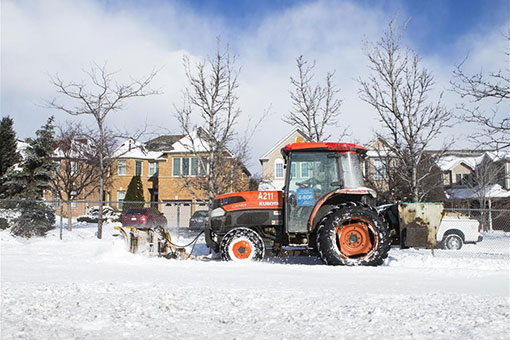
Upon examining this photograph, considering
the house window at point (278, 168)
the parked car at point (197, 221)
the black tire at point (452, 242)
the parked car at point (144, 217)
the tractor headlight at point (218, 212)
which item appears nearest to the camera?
the tractor headlight at point (218, 212)

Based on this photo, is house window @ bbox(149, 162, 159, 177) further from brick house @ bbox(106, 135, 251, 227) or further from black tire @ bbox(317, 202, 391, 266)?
black tire @ bbox(317, 202, 391, 266)

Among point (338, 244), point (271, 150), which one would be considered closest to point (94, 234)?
point (338, 244)

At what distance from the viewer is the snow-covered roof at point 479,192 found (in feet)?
103

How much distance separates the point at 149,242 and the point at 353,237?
4.60m

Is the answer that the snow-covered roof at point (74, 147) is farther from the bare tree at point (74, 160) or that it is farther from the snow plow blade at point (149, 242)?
the snow plow blade at point (149, 242)

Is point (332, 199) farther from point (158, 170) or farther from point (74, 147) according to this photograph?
point (158, 170)

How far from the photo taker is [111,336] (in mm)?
3504

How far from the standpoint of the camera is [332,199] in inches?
356

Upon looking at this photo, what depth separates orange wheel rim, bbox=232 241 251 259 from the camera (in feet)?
29.8

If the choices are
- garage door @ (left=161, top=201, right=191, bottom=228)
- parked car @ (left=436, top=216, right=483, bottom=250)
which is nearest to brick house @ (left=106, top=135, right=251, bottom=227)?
garage door @ (left=161, top=201, right=191, bottom=228)

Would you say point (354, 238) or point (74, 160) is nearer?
point (354, 238)

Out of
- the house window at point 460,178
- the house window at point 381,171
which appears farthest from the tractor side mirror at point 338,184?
the house window at point 460,178

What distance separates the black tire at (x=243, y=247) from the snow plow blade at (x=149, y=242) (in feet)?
5.36

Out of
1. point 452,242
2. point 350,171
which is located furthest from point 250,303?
point 452,242
